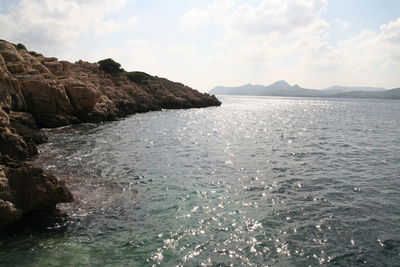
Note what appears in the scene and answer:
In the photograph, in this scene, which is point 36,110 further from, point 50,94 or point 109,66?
point 109,66

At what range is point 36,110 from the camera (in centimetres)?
4397

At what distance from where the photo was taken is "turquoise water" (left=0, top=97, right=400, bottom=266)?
37.8 ft

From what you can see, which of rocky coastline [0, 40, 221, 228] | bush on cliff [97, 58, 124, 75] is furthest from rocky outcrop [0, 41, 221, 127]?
bush on cliff [97, 58, 124, 75]

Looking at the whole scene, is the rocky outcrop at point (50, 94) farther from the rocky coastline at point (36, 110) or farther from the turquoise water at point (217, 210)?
the turquoise water at point (217, 210)

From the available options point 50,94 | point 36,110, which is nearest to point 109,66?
point 50,94

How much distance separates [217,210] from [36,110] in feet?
128

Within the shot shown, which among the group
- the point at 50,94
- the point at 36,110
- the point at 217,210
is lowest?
the point at 217,210

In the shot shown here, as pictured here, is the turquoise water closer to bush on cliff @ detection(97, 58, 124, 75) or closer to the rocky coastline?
the rocky coastline

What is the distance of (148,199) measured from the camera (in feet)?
57.6

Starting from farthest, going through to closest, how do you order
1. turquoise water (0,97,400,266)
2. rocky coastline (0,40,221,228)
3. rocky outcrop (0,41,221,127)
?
rocky outcrop (0,41,221,127)
rocky coastline (0,40,221,228)
turquoise water (0,97,400,266)

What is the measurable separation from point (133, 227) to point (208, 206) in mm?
4646

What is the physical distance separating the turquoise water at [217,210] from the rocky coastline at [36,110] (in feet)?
4.56

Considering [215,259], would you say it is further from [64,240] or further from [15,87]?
[15,87]

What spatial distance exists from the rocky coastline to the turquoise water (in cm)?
139
